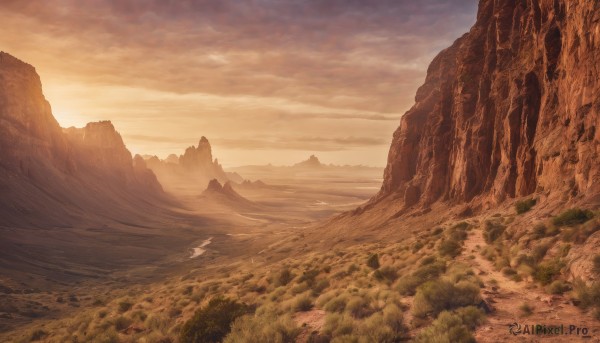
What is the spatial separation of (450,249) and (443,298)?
11728mm

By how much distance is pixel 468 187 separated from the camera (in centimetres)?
5469

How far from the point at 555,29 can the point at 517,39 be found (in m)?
15.2

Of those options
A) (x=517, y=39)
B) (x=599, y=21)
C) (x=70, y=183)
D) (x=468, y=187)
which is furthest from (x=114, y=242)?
(x=599, y=21)

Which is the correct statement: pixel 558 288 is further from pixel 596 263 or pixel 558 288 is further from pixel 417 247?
pixel 417 247

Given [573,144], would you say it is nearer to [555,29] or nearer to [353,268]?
[555,29]

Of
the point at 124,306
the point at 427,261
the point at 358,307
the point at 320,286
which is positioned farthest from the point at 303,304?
the point at 124,306

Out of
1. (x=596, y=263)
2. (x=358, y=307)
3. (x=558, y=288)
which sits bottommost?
(x=358, y=307)

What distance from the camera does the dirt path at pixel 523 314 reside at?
1038 centimetres

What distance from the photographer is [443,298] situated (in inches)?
518

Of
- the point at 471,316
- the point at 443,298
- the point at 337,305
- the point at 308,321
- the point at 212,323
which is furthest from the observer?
the point at 212,323

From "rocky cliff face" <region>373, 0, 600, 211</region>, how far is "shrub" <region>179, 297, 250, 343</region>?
21949 millimetres

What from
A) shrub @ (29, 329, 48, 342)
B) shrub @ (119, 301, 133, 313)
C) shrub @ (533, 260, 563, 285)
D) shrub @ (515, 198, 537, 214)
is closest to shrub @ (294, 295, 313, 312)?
shrub @ (533, 260, 563, 285)

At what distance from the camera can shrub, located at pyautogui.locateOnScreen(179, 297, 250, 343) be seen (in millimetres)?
15516

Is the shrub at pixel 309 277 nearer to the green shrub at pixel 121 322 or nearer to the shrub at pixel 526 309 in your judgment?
→ the green shrub at pixel 121 322
